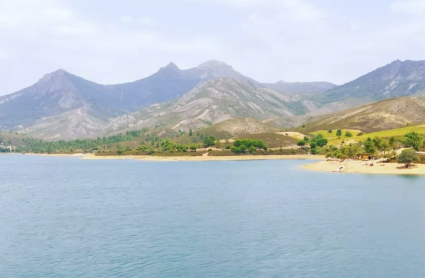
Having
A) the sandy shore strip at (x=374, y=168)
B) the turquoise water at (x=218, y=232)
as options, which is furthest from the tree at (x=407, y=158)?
the turquoise water at (x=218, y=232)

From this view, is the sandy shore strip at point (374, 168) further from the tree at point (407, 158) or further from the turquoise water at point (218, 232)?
the turquoise water at point (218, 232)

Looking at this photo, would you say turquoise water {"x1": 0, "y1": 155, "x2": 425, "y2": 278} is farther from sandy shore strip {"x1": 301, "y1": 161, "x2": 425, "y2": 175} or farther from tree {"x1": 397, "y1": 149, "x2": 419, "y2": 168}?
tree {"x1": 397, "y1": 149, "x2": 419, "y2": 168}

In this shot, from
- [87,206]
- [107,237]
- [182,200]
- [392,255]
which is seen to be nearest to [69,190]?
[87,206]

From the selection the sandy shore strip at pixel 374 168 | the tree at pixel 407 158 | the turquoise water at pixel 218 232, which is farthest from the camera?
the tree at pixel 407 158

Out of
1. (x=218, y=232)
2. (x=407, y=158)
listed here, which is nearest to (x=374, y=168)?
(x=407, y=158)

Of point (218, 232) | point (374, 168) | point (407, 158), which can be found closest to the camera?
point (218, 232)

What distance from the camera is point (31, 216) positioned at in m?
85.6

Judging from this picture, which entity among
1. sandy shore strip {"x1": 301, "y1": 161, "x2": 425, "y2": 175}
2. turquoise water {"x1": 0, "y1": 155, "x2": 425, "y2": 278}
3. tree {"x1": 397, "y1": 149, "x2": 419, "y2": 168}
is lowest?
turquoise water {"x1": 0, "y1": 155, "x2": 425, "y2": 278}

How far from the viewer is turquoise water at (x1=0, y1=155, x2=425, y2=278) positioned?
52562mm

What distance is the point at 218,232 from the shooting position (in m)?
69.2

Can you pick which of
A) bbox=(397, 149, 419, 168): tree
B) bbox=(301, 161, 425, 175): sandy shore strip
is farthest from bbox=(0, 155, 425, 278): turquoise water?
bbox=(397, 149, 419, 168): tree

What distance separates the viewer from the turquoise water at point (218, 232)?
172ft

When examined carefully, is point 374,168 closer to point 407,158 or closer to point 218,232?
point 407,158

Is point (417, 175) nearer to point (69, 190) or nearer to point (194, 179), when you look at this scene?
point (194, 179)
